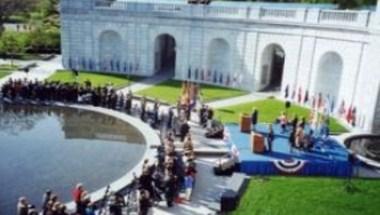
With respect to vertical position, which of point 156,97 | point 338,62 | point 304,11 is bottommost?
point 156,97

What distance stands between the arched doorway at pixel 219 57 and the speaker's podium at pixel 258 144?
18734 millimetres

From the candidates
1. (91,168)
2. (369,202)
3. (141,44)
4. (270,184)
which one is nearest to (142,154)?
(91,168)

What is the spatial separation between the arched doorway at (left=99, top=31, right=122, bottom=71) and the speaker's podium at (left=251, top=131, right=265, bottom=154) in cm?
2455

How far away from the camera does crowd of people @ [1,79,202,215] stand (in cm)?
1545

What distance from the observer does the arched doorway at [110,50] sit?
44.0 meters

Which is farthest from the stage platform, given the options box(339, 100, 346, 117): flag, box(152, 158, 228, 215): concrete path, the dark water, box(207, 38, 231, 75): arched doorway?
box(207, 38, 231, 75): arched doorway

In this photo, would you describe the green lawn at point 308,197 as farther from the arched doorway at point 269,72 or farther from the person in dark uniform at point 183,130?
the arched doorway at point 269,72

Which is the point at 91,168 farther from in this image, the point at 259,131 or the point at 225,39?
the point at 225,39

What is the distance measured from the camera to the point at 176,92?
36.7 m

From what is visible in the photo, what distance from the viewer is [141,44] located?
42.8 meters

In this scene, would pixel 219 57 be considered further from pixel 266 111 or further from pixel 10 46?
pixel 10 46

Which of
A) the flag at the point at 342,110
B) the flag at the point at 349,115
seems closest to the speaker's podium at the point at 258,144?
the flag at the point at 349,115

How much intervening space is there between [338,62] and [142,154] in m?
17.5

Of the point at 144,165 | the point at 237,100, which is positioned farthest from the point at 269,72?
the point at 144,165
